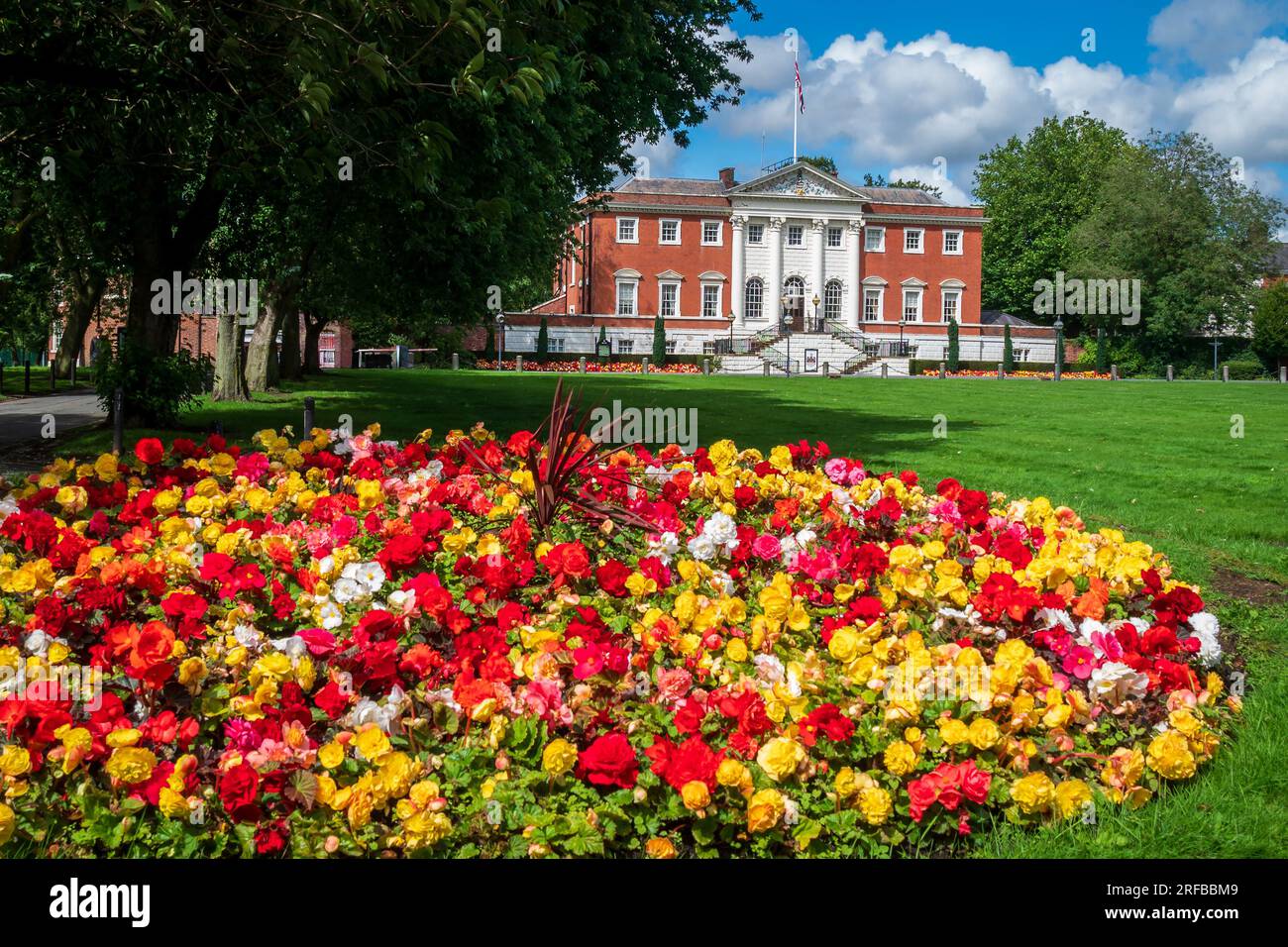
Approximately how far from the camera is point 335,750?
326cm

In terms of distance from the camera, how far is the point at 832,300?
66812 mm

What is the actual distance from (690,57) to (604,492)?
1342 cm

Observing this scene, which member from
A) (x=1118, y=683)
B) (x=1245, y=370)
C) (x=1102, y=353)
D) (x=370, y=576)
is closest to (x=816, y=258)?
(x=1102, y=353)

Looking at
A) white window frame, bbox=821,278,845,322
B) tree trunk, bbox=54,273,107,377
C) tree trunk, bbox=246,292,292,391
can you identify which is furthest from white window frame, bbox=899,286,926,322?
tree trunk, bbox=246,292,292,391

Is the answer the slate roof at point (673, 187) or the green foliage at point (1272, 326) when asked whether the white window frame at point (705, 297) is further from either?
the green foliage at point (1272, 326)

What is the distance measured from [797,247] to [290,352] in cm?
4057

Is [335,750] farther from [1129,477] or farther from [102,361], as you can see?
[102,361]

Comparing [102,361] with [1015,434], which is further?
[1015,434]

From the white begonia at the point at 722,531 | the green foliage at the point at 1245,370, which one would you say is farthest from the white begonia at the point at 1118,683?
the green foliage at the point at 1245,370

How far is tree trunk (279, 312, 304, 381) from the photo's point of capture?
32.5m

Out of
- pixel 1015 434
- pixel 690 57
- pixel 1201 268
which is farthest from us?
pixel 1201 268

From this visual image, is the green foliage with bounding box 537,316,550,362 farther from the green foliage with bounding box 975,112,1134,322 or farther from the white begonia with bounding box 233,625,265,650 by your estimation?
the white begonia with bounding box 233,625,265,650

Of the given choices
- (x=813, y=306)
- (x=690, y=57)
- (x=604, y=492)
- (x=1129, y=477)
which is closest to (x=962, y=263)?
(x=813, y=306)

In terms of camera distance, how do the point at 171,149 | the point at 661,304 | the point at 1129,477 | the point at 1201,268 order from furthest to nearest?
the point at 661,304 < the point at 1201,268 < the point at 171,149 < the point at 1129,477
